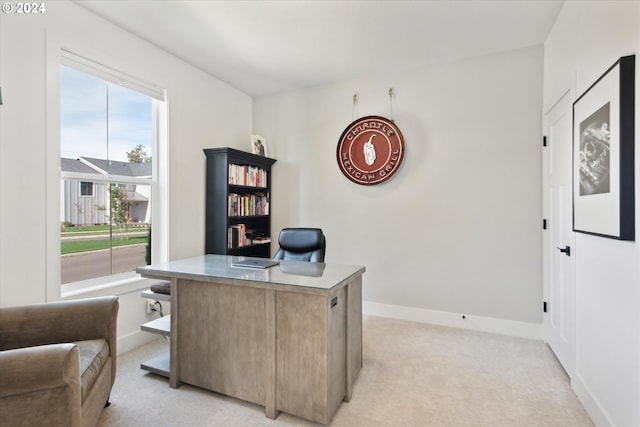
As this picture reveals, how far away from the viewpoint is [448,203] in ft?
10.9

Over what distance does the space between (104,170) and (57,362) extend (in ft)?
6.19

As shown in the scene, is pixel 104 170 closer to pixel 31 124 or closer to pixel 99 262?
pixel 31 124

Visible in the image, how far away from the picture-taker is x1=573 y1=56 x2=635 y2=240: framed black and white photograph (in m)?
1.43

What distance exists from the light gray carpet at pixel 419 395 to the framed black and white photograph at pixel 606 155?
3.61 feet

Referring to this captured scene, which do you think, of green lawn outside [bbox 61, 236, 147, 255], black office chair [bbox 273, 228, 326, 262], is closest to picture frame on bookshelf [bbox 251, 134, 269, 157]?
black office chair [bbox 273, 228, 326, 262]

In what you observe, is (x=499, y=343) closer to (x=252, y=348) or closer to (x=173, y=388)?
(x=252, y=348)

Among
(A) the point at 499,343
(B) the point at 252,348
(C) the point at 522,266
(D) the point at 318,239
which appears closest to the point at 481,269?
(C) the point at 522,266

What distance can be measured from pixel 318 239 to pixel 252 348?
111 centimetres

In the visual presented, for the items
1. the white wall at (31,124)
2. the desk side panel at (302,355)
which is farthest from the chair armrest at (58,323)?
the desk side panel at (302,355)

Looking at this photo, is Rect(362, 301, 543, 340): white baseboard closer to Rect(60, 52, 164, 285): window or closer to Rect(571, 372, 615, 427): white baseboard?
Rect(571, 372, 615, 427): white baseboard

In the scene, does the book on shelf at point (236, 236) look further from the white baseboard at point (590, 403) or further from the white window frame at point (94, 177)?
the white baseboard at point (590, 403)

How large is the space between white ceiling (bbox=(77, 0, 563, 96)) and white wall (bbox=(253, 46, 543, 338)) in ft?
1.01

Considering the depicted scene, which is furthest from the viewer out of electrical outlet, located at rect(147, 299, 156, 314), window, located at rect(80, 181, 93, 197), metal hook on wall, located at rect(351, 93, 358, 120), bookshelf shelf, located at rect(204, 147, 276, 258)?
metal hook on wall, located at rect(351, 93, 358, 120)

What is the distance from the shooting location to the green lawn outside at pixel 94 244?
2.41 metres
